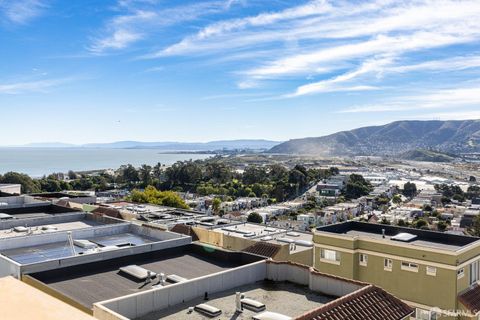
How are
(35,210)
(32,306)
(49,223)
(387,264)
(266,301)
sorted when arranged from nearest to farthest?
(32,306) < (266,301) < (387,264) < (49,223) < (35,210)

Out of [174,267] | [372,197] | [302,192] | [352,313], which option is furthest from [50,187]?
[352,313]

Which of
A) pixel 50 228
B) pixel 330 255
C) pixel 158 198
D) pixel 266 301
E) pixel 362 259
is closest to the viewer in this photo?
pixel 266 301

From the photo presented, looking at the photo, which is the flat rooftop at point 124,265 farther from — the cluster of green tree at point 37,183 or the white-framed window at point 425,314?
the cluster of green tree at point 37,183

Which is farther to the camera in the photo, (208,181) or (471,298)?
(208,181)

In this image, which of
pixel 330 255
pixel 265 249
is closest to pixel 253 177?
pixel 265 249

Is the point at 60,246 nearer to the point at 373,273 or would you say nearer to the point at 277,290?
the point at 277,290

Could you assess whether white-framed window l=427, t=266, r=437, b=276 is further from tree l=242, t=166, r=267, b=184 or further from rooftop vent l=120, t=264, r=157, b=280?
tree l=242, t=166, r=267, b=184

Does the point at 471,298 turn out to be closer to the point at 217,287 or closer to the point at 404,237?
the point at 404,237
